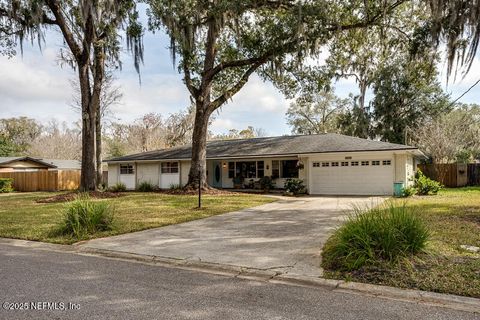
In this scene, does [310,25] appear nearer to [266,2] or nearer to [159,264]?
[266,2]

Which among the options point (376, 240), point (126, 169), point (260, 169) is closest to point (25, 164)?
point (126, 169)

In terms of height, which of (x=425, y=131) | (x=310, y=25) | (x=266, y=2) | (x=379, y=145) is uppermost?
(x=266, y=2)

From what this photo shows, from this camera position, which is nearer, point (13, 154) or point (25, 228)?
point (25, 228)

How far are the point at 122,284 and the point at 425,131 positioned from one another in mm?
28720

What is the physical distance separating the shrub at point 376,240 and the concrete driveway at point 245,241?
→ 42 centimetres

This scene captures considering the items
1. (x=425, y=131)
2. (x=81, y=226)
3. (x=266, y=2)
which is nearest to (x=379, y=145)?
(x=266, y=2)

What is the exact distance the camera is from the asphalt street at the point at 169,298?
352 centimetres

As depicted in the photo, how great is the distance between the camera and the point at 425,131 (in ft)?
90.4

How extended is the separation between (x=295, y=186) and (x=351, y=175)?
3.04 m

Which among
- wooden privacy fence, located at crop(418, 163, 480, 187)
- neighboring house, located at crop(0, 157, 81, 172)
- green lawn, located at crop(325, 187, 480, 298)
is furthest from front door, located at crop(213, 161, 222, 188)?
neighboring house, located at crop(0, 157, 81, 172)

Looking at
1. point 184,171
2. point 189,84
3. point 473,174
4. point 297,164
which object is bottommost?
point 473,174

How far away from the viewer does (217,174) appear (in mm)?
22953

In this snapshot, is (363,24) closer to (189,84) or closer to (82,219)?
(189,84)

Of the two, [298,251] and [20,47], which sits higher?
[20,47]
